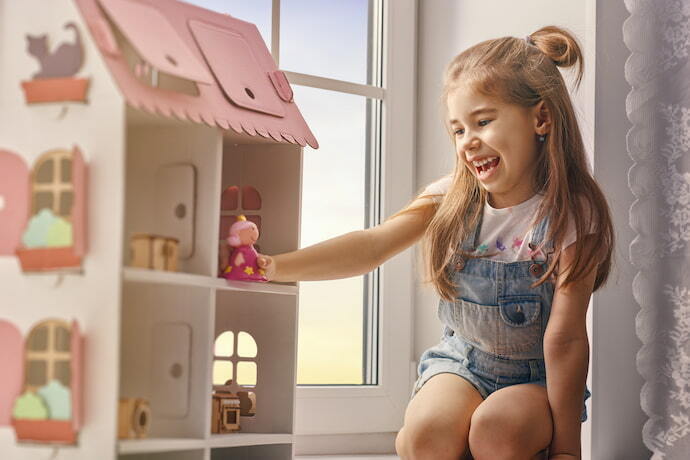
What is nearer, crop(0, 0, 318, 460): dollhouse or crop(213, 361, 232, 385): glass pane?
crop(0, 0, 318, 460): dollhouse

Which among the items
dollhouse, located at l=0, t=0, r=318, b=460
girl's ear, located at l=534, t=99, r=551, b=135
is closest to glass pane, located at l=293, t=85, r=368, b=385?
girl's ear, located at l=534, t=99, r=551, b=135

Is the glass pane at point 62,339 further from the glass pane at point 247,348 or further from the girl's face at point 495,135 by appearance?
the girl's face at point 495,135

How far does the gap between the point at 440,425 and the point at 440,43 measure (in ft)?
2.67

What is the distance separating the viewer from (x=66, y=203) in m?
0.86

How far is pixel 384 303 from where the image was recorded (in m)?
1.69

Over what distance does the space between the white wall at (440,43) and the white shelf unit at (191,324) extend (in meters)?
0.49

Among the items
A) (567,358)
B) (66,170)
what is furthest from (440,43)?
(66,170)

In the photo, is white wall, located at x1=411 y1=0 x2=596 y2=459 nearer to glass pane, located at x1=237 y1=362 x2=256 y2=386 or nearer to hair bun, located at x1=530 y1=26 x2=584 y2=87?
hair bun, located at x1=530 y1=26 x2=584 y2=87

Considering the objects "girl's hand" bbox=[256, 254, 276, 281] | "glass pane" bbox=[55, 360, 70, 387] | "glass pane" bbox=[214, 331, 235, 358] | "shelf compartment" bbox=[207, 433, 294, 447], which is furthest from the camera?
"glass pane" bbox=[214, 331, 235, 358]

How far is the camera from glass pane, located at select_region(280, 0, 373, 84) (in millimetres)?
1612

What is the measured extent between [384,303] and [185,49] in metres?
0.82

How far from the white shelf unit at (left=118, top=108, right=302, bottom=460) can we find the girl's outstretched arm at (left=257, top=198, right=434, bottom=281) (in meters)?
0.03

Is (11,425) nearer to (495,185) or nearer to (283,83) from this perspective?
(283,83)

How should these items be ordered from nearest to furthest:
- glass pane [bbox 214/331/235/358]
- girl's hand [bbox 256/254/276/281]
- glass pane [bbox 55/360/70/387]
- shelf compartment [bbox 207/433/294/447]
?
glass pane [bbox 55/360/70/387] → shelf compartment [bbox 207/433/294/447] → girl's hand [bbox 256/254/276/281] → glass pane [bbox 214/331/235/358]
